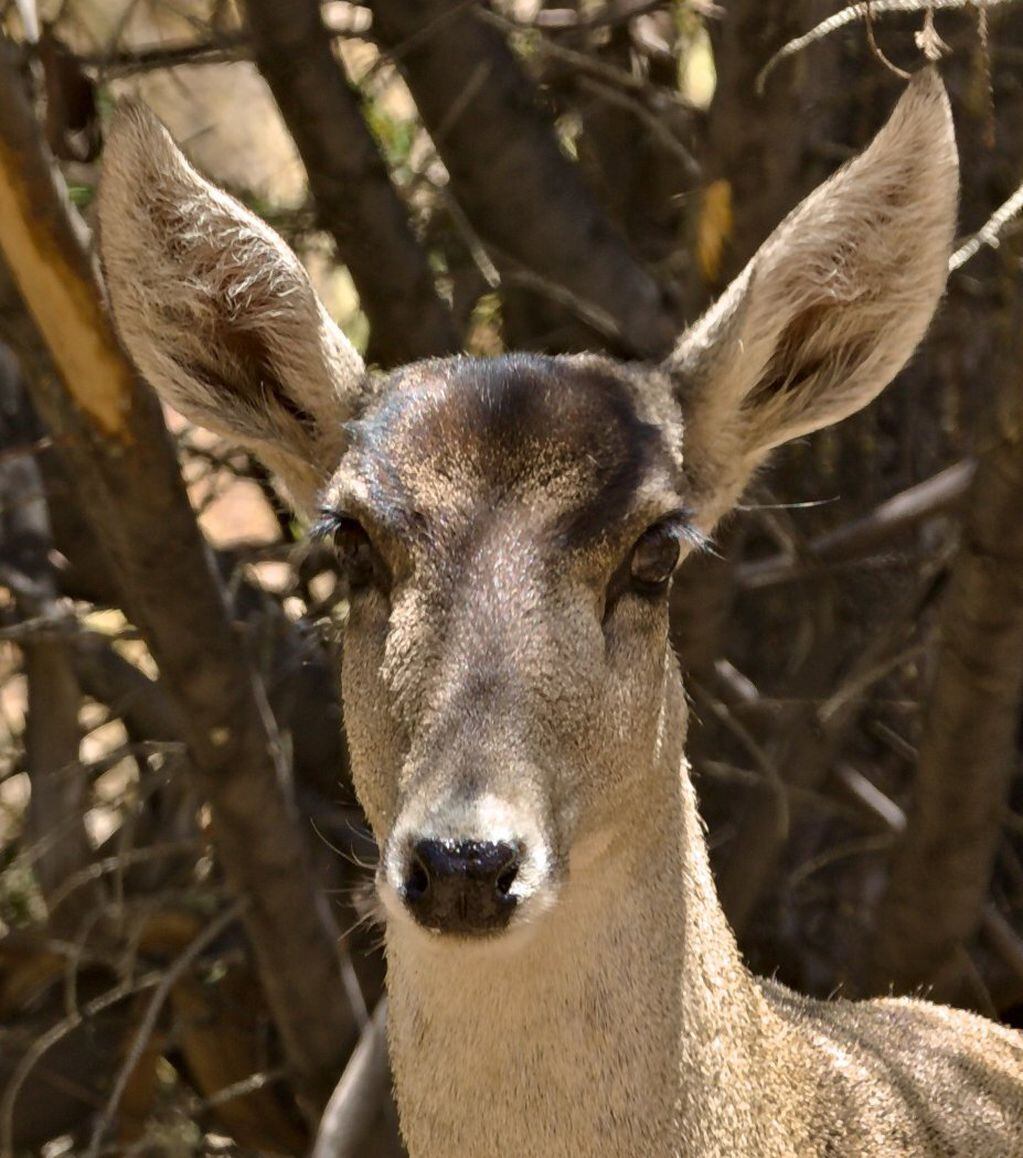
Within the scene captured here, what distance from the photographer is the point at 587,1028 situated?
3090 millimetres

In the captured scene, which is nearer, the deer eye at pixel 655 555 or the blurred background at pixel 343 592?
the deer eye at pixel 655 555

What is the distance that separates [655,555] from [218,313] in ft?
3.56

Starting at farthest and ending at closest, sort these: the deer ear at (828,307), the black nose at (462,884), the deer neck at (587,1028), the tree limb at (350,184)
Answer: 1. the tree limb at (350,184)
2. the deer ear at (828,307)
3. the deer neck at (587,1028)
4. the black nose at (462,884)

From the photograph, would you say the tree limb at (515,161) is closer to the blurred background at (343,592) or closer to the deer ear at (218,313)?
the blurred background at (343,592)

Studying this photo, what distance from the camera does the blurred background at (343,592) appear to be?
4359 mm

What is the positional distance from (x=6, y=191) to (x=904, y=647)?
3015 millimetres

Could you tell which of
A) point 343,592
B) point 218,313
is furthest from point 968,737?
point 218,313

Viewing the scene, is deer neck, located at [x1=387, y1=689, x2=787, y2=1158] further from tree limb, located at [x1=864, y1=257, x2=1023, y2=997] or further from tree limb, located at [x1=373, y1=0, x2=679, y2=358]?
tree limb, located at [x1=373, y1=0, x2=679, y2=358]

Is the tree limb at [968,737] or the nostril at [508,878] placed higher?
the nostril at [508,878]

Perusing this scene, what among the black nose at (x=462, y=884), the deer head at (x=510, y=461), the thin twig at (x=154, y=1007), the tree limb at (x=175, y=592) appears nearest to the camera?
the black nose at (x=462, y=884)

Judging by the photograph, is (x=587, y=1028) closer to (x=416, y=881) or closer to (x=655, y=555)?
(x=416, y=881)

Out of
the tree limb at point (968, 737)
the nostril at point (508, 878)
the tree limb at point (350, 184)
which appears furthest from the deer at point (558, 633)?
the tree limb at point (350, 184)

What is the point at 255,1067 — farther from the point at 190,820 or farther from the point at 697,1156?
the point at 697,1156

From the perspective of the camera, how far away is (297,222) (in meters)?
5.83
